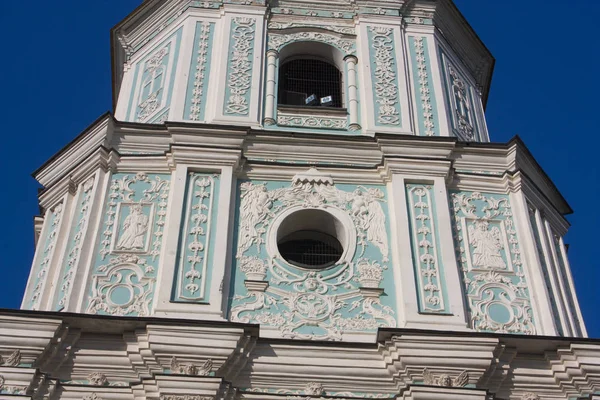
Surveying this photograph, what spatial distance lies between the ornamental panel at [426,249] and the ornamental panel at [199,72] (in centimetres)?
347

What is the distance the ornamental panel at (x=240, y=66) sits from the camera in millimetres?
15109

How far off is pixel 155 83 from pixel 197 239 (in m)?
4.28

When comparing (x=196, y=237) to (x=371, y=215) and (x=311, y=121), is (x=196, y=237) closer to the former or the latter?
(x=371, y=215)

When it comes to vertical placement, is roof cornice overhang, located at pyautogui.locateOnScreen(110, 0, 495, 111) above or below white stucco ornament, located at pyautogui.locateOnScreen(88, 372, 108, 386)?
above

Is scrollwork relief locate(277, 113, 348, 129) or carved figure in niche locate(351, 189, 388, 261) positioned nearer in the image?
carved figure in niche locate(351, 189, 388, 261)

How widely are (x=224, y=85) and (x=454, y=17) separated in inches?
186

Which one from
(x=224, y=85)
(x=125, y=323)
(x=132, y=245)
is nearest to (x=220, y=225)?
(x=132, y=245)

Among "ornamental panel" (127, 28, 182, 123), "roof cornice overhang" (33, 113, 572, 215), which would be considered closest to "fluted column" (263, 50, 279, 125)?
"roof cornice overhang" (33, 113, 572, 215)

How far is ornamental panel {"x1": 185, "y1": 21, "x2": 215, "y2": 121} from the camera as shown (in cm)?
1509

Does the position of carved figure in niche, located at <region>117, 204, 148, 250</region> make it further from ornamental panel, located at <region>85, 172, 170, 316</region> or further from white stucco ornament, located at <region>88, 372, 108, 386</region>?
white stucco ornament, located at <region>88, 372, 108, 386</region>

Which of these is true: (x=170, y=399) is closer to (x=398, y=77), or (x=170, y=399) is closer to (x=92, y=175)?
(x=92, y=175)

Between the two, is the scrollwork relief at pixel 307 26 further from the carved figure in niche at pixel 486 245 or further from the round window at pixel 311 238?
the carved figure in niche at pixel 486 245

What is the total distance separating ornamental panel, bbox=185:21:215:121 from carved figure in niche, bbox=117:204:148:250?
2.18m

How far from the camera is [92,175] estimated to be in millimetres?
13836
